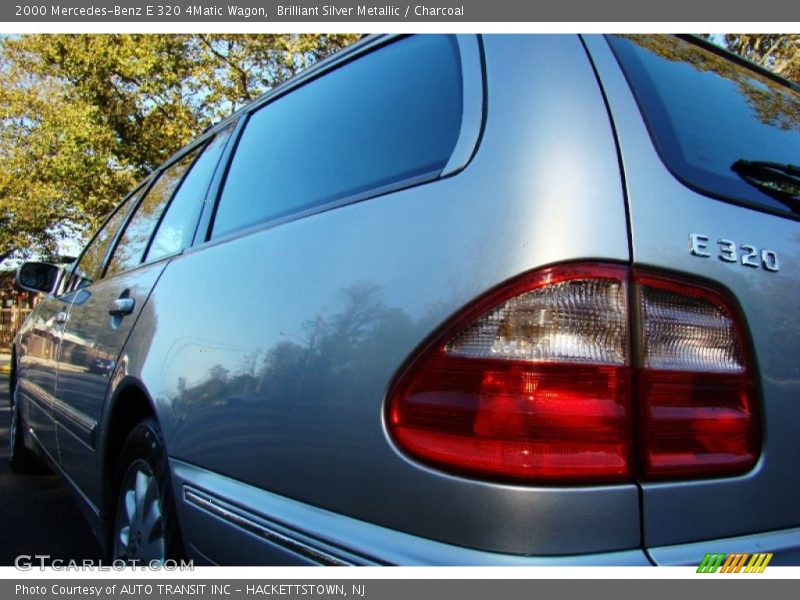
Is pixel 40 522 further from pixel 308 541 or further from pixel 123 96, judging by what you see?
pixel 123 96

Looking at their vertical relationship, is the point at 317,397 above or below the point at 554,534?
above

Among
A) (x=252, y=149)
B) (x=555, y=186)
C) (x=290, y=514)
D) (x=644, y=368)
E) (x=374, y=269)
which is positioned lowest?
(x=290, y=514)

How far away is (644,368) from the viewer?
46.2 inches

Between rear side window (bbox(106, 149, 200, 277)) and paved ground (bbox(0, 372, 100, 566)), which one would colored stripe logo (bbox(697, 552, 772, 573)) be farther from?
paved ground (bbox(0, 372, 100, 566))

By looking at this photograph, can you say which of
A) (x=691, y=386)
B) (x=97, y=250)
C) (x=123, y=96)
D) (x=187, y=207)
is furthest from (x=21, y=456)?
(x=123, y=96)

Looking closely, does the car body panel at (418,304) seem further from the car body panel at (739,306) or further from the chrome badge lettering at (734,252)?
the chrome badge lettering at (734,252)

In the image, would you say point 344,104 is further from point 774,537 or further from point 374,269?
point 774,537

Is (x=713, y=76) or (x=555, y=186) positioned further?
(x=713, y=76)

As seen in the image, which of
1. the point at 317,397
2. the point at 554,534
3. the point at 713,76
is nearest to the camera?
the point at 554,534

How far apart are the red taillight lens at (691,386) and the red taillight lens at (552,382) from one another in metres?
0.04

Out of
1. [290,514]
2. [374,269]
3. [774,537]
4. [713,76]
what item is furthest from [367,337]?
[713,76]

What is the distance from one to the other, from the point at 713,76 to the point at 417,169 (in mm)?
924

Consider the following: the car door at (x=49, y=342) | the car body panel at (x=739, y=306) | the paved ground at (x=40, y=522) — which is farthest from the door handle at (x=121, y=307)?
the car body panel at (x=739, y=306)

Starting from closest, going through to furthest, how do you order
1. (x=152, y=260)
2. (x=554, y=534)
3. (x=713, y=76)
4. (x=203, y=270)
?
(x=554, y=534), (x=713, y=76), (x=203, y=270), (x=152, y=260)
